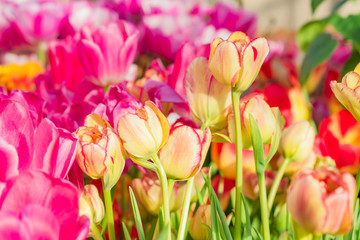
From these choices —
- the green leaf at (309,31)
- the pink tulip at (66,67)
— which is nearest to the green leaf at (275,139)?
the pink tulip at (66,67)

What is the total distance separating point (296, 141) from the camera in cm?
31

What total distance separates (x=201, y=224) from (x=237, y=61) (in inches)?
3.7

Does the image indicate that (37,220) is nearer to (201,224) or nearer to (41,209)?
(41,209)

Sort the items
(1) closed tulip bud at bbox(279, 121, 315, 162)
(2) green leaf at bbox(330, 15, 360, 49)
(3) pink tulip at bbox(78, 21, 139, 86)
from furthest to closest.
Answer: (2) green leaf at bbox(330, 15, 360, 49) → (3) pink tulip at bbox(78, 21, 139, 86) → (1) closed tulip bud at bbox(279, 121, 315, 162)

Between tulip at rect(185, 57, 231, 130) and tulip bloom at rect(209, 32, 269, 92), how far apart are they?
23 mm

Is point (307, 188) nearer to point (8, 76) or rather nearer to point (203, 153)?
point (203, 153)

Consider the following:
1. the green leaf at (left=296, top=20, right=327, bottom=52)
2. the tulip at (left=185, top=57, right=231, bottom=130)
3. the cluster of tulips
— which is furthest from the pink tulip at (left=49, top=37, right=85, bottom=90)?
the green leaf at (left=296, top=20, right=327, bottom=52)

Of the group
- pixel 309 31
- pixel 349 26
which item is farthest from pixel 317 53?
pixel 309 31

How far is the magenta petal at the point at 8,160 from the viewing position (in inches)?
8.7

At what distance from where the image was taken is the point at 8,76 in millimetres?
780

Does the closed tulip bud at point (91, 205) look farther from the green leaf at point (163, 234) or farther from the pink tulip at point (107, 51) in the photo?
the pink tulip at point (107, 51)

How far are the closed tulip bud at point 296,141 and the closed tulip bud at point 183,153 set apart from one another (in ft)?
0.25

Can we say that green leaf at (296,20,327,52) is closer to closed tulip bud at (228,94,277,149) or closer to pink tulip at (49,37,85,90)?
pink tulip at (49,37,85,90)

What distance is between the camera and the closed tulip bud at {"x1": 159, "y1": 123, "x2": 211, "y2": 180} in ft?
0.82
